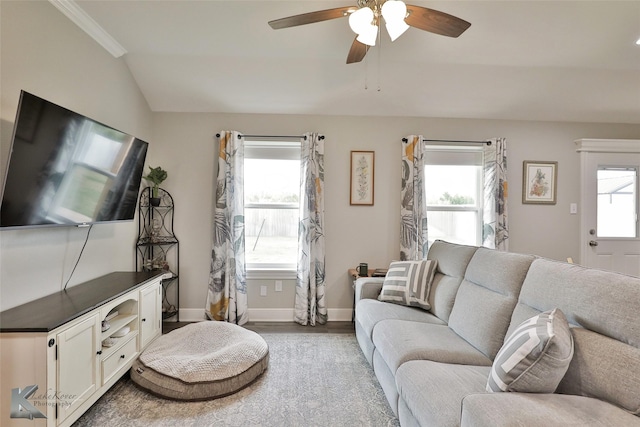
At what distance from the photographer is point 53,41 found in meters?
2.14

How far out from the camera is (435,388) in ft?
4.47

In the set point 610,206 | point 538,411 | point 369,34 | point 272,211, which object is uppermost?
point 369,34

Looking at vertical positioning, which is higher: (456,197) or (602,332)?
(456,197)

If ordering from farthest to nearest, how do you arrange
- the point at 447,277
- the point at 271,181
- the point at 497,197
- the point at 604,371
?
the point at 271,181 < the point at 497,197 < the point at 447,277 < the point at 604,371

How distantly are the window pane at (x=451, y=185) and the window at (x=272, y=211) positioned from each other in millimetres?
1680

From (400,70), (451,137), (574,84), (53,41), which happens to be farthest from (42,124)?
(574,84)

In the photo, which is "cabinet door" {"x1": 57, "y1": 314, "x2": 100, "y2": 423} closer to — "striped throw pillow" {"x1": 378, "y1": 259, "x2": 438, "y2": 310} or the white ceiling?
"striped throw pillow" {"x1": 378, "y1": 259, "x2": 438, "y2": 310}

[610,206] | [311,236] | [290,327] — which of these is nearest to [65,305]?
[290,327]

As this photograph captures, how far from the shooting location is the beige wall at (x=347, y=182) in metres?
3.52

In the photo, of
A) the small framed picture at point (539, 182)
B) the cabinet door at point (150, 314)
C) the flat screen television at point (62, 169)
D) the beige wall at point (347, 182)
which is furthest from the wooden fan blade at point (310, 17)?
the small framed picture at point (539, 182)

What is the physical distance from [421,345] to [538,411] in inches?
28.9

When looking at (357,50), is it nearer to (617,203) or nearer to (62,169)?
(62,169)

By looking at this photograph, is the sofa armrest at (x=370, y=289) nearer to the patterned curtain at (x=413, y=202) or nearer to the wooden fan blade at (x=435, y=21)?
the patterned curtain at (x=413, y=202)

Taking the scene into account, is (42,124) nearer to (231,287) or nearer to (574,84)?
(231,287)
